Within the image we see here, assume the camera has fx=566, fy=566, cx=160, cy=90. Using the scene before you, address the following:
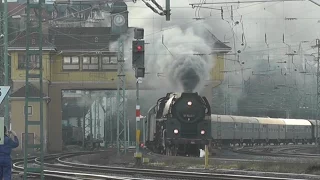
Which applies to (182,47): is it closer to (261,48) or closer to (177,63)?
(177,63)

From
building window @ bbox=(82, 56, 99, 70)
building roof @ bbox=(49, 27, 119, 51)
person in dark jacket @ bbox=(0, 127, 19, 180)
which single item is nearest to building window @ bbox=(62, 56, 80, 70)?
building window @ bbox=(82, 56, 99, 70)

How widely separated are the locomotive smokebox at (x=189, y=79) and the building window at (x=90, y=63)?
22.6 metres

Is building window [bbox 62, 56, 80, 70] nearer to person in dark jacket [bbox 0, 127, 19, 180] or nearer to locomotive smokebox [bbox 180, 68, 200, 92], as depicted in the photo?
locomotive smokebox [bbox 180, 68, 200, 92]

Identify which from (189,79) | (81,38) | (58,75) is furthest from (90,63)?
(189,79)

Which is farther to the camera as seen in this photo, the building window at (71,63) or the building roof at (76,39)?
the building roof at (76,39)

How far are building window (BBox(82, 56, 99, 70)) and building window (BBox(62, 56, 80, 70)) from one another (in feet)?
1.99

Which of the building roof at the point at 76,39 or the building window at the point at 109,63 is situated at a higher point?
the building roof at the point at 76,39

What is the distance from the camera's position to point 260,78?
54.3 m

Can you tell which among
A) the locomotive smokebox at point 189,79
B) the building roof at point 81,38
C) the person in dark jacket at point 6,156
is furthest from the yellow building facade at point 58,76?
the person in dark jacket at point 6,156

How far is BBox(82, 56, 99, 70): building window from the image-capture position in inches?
2088

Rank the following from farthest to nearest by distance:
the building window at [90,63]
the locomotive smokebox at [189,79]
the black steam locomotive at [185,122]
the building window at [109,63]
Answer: the building window at [90,63] < the building window at [109,63] < the locomotive smokebox at [189,79] < the black steam locomotive at [185,122]

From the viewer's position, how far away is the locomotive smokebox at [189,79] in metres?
31.1

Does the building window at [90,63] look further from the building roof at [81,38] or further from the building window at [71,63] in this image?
the building roof at [81,38]

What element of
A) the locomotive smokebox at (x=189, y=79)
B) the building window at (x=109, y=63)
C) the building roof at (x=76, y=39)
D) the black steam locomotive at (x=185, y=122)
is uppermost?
the building roof at (x=76, y=39)
